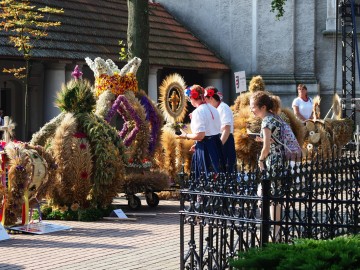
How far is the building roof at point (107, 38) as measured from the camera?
84.0ft

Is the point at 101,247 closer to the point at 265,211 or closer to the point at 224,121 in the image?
the point at 265,211

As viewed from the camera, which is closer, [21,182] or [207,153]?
[21,182]

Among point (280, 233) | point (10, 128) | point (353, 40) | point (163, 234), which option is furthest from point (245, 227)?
point (353, 40)

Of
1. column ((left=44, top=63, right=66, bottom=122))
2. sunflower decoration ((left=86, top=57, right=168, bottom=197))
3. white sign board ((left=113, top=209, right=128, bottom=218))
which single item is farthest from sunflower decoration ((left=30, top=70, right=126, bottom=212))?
column ((left=44, top=63, right=66, bottom=122))

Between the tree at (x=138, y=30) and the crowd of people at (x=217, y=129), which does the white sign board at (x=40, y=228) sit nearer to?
the crowd of people at (x=217, y=129)

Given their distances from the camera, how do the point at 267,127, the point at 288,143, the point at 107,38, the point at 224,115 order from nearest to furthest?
the point at 267,127 → the point at 288,143 → the point at 224,115 → the point at 107,38

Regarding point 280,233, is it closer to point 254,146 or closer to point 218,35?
point 254,146

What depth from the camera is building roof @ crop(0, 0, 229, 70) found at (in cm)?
2561

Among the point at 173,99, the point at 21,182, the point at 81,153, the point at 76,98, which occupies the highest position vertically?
the point at 173,99

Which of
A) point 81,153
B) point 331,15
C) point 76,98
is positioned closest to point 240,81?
point 76,98

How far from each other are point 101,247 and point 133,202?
398 cm

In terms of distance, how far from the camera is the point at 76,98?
45.1 feet

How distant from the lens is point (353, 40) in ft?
98.6

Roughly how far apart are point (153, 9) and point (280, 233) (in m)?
27.7
